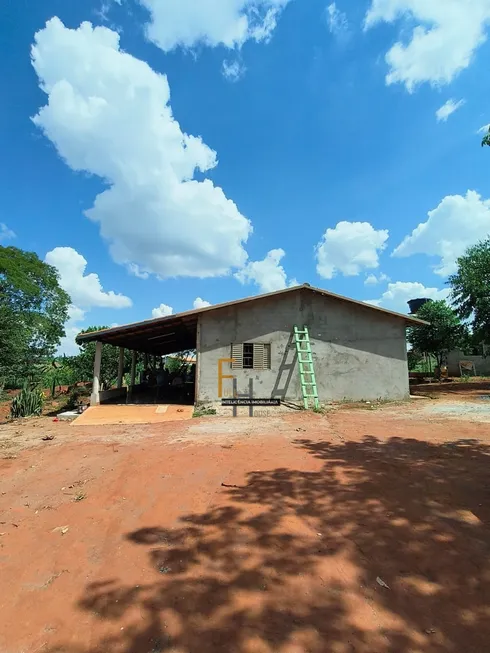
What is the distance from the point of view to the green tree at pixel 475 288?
62.5 feet

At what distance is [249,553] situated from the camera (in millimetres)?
3264

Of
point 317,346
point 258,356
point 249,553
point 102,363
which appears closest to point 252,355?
point 258,356

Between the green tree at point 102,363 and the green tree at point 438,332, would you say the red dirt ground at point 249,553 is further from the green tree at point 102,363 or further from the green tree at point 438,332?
the green tree at point 102,363

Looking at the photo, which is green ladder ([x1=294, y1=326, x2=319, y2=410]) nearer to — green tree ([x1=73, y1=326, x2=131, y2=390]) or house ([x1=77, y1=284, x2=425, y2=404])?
house ([x1=77, y1=284, x2=425, y2=404])

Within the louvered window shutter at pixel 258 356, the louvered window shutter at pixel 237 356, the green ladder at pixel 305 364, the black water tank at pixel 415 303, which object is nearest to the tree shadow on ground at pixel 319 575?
the green ladder at pixel 305 364

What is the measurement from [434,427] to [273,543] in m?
A: 6.48

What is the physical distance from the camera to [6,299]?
29.5 meters

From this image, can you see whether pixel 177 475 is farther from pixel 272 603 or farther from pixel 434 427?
pixel 434 427

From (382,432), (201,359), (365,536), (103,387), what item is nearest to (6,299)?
(103,387)

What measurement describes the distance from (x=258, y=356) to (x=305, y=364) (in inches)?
69.7

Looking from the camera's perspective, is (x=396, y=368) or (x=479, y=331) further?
(x=479, y=331)

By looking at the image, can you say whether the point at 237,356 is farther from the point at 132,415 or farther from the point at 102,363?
the point at 102,363

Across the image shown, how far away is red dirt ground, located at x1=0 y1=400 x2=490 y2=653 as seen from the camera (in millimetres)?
2414

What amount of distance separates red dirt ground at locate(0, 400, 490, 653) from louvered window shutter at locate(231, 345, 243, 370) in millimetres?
6821
